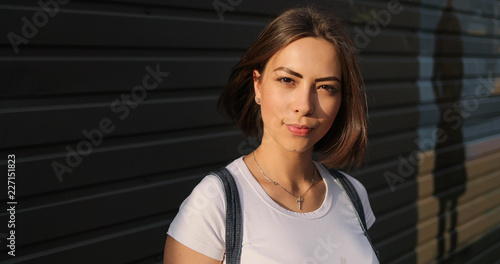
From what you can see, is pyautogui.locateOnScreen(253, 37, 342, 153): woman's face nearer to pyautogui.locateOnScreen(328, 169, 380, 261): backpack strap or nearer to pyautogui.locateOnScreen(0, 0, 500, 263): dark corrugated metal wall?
pyautogui.locateOnScreen(328, 169, 380, 261): backpack strap

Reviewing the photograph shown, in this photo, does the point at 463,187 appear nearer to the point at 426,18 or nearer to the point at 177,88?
the point at 426,18

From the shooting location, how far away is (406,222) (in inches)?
214

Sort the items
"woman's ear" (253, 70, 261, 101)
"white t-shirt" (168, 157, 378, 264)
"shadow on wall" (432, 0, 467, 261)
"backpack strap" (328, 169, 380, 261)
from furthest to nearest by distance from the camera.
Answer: "shadow on wall" (432, 0, 467, 261)
"backpack strap" (328, 169, 380, 261)
"woman's ear" (253, 70, 261, 101)
"white t-shirt" (168, 157, 378, 264)

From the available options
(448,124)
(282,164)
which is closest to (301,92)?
(282,164)

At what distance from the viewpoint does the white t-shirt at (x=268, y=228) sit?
197cm

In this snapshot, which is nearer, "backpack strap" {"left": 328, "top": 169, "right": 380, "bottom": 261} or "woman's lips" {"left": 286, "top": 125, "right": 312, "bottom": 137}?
"woman's lips" {"left": 286, "top": 125, "right": 312, "bottom": 137}

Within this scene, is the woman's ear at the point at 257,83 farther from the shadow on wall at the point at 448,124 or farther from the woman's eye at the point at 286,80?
the shadow on wall at the point at 448,124

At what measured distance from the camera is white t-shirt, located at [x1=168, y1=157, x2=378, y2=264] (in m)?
1.97

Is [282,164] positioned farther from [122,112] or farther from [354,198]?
[122,112]

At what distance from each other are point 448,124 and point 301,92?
14.6ft

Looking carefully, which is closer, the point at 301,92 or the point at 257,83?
the point at 301,92

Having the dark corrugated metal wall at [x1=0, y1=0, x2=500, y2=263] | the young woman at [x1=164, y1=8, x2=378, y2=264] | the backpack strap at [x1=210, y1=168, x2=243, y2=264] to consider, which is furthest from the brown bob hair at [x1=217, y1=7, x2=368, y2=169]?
the dark corrugated metal wall at [x1=0, y1=0, x2=500, y2=263]

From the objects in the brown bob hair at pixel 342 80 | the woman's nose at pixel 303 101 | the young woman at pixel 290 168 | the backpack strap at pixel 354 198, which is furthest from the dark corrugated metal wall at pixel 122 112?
the woman's nose at pixel 303 101

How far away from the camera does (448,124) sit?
20.0 feet
